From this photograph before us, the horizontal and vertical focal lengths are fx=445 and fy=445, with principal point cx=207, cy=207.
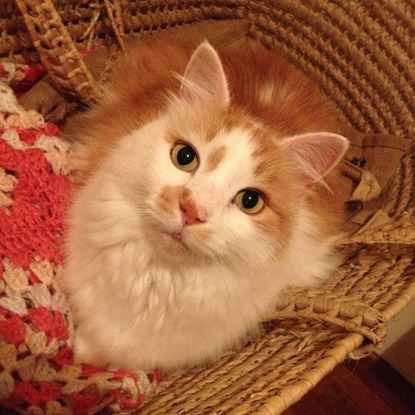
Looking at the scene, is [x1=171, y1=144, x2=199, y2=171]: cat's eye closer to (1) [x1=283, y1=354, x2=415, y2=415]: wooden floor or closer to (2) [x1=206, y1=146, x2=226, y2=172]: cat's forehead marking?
(2) [x1=206, y1=146, x2=226, y2=172]: cat's forehead marking

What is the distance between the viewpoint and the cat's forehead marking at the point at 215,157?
0.88 metres

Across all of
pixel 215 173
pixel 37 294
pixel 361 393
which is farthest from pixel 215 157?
pixel 361 393

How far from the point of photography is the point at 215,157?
889 millimetres

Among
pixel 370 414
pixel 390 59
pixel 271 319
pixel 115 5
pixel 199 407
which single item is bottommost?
pixel 370 414

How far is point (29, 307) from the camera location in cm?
102

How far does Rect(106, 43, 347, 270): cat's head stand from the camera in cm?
84

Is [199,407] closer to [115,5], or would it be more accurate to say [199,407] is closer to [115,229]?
[115,229]

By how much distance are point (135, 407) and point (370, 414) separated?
1.15 meters

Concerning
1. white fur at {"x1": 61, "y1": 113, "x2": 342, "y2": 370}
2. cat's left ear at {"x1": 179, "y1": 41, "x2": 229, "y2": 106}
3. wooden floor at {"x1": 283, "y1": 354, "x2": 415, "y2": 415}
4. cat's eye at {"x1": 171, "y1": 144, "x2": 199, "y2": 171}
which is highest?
cat's left ear at {"x1": 179, "y1": 41, "x2": 229, "y2": 106}

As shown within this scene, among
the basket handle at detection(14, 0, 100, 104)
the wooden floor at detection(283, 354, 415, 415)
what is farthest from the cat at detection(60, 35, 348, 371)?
the wooden floor at detection(283, 354, 415, 415)

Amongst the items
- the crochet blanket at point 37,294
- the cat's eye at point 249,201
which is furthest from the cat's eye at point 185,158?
the crochet blanket at point 37,294

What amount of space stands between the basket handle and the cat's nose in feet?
2.13

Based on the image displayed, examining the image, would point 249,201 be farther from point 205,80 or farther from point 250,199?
point 205,80

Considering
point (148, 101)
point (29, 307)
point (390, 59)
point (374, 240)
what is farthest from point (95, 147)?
point (390, 59)
